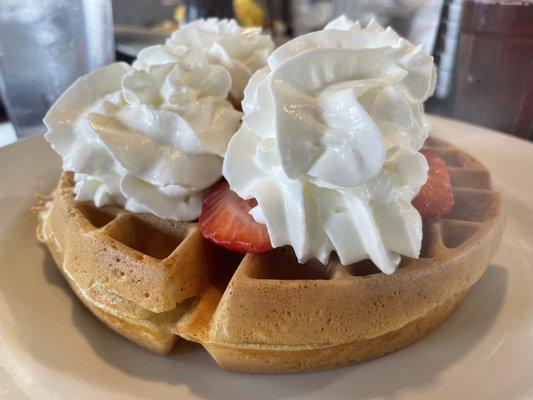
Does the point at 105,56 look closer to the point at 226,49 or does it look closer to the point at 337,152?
the point at 226,49

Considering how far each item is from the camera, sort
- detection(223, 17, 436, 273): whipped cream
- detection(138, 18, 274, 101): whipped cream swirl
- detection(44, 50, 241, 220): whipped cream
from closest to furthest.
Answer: detection(223, 17, 436, 273): whipped cream, detection(44, 50, 241, 220): whipped cream, detection(138, 18, 274, 101): whipped cream swirl

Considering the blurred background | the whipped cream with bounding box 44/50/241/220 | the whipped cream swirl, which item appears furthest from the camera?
the blurred background

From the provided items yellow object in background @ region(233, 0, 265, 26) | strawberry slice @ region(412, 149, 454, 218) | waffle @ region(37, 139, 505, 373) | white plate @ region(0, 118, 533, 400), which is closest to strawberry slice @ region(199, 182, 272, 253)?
waffle @ region(37, 139, 505, 373)

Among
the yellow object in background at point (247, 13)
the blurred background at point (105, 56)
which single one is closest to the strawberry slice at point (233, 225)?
the blurred background at point (105, 56)

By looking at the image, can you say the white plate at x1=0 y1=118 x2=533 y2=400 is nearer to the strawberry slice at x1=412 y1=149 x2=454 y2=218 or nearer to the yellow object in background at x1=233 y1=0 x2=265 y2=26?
the strawberry slice at x1=412 y1=149 x2=454 y2=218

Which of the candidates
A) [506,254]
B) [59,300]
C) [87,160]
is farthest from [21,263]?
[506,254]

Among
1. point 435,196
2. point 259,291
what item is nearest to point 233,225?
point 259,291
